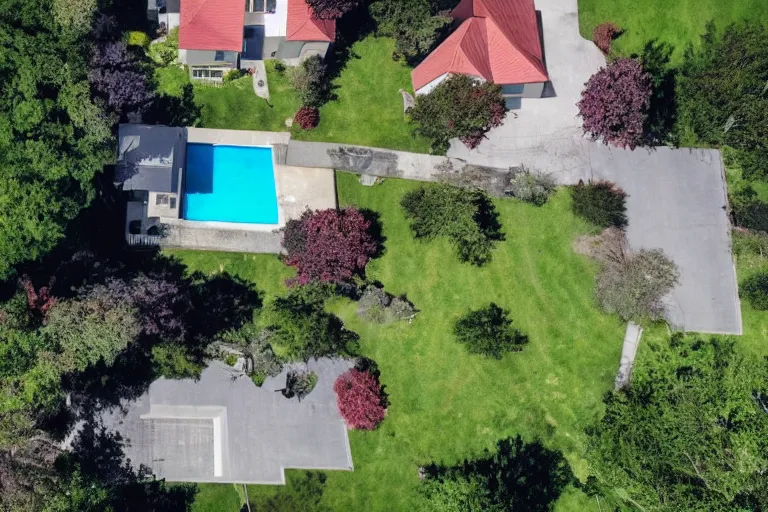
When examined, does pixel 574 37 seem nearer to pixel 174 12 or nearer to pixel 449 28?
pixel 449 28

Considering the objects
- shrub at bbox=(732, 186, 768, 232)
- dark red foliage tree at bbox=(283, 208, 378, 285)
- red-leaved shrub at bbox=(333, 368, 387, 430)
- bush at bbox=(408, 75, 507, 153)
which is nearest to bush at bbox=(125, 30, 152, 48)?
dark red foliage tree at bbox=(283, 208, 378, 285)

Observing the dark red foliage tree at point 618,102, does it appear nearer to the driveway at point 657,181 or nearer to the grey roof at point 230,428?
the driveway at point 657,181

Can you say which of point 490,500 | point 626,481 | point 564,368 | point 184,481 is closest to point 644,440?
point 626,481

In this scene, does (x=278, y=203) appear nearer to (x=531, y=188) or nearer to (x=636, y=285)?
(x=531, y=188)

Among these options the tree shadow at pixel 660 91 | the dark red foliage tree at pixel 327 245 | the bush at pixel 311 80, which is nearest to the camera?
the dark red foliage tree at pixel 327 245

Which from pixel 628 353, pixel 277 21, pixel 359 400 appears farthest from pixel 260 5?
pixel 628 353

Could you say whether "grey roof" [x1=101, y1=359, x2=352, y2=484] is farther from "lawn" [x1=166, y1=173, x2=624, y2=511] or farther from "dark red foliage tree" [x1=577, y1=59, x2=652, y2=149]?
"dark red foliage tree" [x1=577, y1=59, x2=652, y2=149]

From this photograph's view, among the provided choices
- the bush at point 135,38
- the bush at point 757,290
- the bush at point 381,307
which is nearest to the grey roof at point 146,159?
the bush at point 135,38

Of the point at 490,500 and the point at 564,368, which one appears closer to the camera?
the point at 490,500
